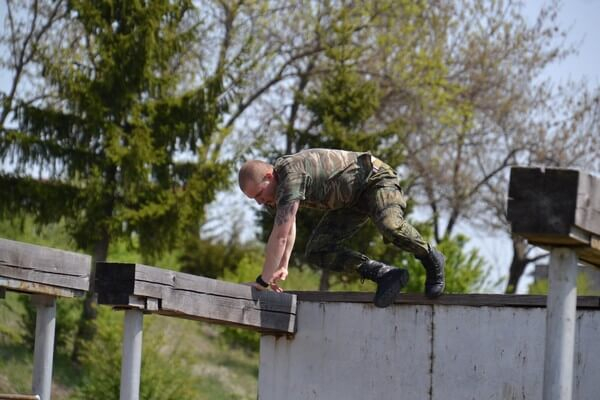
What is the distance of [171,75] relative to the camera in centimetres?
2062

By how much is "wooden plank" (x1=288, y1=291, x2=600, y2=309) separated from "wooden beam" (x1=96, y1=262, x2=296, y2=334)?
0.29m

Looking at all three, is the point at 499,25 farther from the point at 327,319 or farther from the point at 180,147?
the point at 327,319

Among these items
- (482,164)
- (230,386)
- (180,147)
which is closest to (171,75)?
(180,147)

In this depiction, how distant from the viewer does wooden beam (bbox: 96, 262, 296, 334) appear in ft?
22.3

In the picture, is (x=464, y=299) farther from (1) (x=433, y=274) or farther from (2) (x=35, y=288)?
(2) (x=35, y=288)

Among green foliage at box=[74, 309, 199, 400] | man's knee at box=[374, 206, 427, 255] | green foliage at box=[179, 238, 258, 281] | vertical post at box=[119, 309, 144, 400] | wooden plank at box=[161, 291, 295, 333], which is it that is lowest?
green foliage at box=[74, 309, 199, 400]

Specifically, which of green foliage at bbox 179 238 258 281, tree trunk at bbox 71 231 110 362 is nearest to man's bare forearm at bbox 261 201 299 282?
tree trunk at bbox 71 231 110 362

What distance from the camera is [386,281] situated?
7.59 meters

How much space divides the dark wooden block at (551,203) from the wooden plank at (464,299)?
2.40 m

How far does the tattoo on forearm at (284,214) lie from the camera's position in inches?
272

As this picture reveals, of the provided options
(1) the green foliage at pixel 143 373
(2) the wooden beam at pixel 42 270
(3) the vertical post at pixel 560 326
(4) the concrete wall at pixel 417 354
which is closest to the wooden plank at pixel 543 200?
(3) the vertical post at pixel 560 326

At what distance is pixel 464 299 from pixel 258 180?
161cm

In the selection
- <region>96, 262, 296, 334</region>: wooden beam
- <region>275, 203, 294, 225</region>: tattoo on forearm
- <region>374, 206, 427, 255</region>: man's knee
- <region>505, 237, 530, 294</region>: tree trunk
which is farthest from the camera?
<region>505, 237, 530, 294</region>: tree trunk

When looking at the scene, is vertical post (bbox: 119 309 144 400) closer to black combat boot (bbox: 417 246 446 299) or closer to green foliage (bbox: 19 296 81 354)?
black combat boot (bbox: 417 246 446 299)
